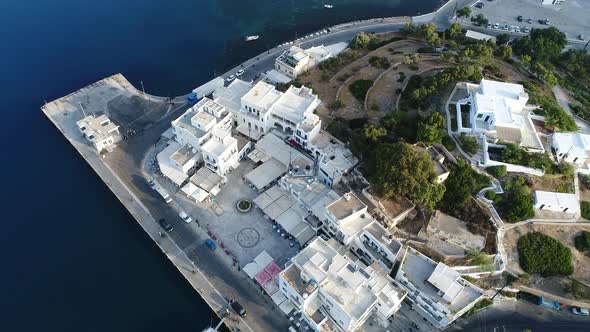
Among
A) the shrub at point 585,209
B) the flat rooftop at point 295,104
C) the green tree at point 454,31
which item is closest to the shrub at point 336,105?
the flat rooftop at point 295,104

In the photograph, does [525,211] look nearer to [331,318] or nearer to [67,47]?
[331,318]

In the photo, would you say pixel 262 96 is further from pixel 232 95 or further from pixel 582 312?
pixel 582 312

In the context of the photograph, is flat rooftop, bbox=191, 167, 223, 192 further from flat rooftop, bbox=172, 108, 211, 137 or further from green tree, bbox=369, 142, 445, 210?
green tree, bbox=369, 142, 445, 210

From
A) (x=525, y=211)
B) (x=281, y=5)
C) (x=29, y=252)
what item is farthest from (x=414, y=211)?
(x=281, y=5)

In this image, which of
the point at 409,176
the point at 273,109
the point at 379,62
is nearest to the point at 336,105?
the point at 273,109

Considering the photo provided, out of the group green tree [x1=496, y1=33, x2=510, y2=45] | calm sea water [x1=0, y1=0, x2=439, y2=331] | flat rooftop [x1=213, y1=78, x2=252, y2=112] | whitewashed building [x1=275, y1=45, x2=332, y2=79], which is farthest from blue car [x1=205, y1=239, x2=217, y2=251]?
green tree [x1=496, y1=33, x2=510, y2=45]

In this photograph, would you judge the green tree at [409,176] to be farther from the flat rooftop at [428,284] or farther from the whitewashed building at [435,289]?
the whitewashed building at [435,289]
